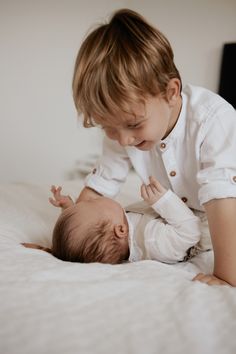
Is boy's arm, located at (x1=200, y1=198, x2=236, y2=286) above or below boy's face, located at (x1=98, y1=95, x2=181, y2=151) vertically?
below

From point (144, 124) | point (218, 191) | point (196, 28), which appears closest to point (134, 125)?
point (144, 124)

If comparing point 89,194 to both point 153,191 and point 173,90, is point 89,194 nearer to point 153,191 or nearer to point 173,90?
point 153,191

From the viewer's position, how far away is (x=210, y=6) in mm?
2594

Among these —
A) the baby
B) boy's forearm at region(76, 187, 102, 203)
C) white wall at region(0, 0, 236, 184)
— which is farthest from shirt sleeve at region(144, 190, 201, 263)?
white wall at region(0, 0, 236, 184)

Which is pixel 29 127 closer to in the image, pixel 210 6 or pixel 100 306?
pixel 210 6

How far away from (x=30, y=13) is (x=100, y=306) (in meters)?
2.22

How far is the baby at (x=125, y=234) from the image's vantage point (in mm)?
907

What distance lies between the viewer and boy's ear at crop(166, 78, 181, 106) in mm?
847

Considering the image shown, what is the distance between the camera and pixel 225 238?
79cm

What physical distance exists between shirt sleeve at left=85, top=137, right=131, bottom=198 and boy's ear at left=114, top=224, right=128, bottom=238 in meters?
0.26

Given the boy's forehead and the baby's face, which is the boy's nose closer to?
the boy's forehead

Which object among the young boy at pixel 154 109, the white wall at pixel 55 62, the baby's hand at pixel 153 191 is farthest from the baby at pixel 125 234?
the white wall at pixel 55 62

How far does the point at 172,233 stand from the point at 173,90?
346 mm

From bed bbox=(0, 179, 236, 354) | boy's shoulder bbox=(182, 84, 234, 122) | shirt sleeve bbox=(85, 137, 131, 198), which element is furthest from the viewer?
shirt sleeve bbox=(85, 137, 131, 198)
